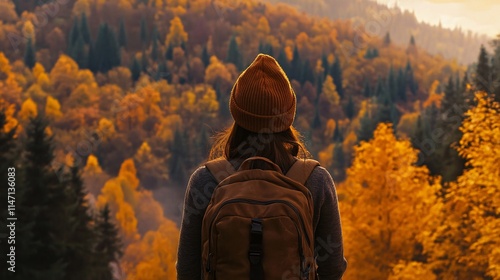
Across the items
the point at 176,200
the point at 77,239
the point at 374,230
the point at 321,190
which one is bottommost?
the point at 176,200

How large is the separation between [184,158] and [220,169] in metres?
138

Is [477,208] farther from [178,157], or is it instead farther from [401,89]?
[401,89]

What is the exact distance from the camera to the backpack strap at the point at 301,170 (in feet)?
10.1

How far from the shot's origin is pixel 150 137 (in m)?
158

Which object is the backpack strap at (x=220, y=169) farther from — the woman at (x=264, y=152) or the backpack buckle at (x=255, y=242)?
the backpack buckle at (x=255, y=242)

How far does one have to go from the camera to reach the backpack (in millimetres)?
2842

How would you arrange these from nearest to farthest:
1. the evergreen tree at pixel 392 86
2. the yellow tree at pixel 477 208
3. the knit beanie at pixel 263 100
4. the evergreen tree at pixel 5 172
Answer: the knit beanie at pixel 263 100 < the yellow tree at pixel 477 208 < the evergreen tree at pixel 5 172 < the evergreen tree at pixel 392 86

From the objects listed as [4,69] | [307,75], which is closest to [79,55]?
[4,69]

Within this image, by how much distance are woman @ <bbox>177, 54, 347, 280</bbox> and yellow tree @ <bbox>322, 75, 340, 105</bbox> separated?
7237 inches

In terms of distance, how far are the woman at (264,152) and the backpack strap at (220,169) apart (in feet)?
0.08

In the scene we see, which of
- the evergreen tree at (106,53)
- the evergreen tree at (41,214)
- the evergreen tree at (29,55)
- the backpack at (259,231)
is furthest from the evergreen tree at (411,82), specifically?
the backpack at (259,231)

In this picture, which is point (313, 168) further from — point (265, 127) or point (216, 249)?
point (216, 249)

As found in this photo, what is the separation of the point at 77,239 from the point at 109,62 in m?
169

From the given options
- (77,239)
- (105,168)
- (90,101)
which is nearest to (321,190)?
(77,239)
